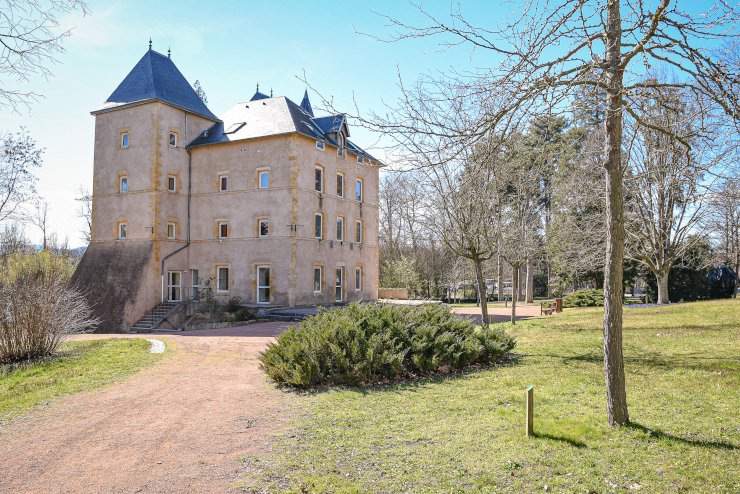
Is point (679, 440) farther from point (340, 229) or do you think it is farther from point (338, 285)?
point (340, 229)

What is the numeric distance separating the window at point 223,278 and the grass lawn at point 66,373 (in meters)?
12.5

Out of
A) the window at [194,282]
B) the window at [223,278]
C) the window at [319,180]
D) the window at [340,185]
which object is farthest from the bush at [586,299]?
the window at [194,282]

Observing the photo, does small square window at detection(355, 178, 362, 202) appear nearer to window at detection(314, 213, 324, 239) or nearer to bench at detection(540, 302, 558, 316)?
window at detection(314, 213, 324, 239)

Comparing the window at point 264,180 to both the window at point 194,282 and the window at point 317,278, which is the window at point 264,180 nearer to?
the window at point 317,278

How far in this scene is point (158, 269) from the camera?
81.8 ft

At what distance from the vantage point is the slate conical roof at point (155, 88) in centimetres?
2570

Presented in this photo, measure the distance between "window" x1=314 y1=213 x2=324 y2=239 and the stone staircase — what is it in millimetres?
8145

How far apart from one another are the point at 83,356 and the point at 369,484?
10105mm

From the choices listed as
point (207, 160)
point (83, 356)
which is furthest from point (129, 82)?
point (83, 356)

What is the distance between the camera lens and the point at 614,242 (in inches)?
201

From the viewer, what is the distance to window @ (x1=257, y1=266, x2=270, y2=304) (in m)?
25.1

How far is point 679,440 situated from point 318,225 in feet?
74.7

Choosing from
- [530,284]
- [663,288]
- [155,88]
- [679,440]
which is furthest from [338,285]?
[679,440]

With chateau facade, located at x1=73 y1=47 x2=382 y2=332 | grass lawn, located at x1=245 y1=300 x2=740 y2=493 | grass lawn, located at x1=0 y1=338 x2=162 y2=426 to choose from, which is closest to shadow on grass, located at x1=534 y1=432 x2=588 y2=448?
grass lawn, located at x1=245 y1=300 x2=740 y2=493
